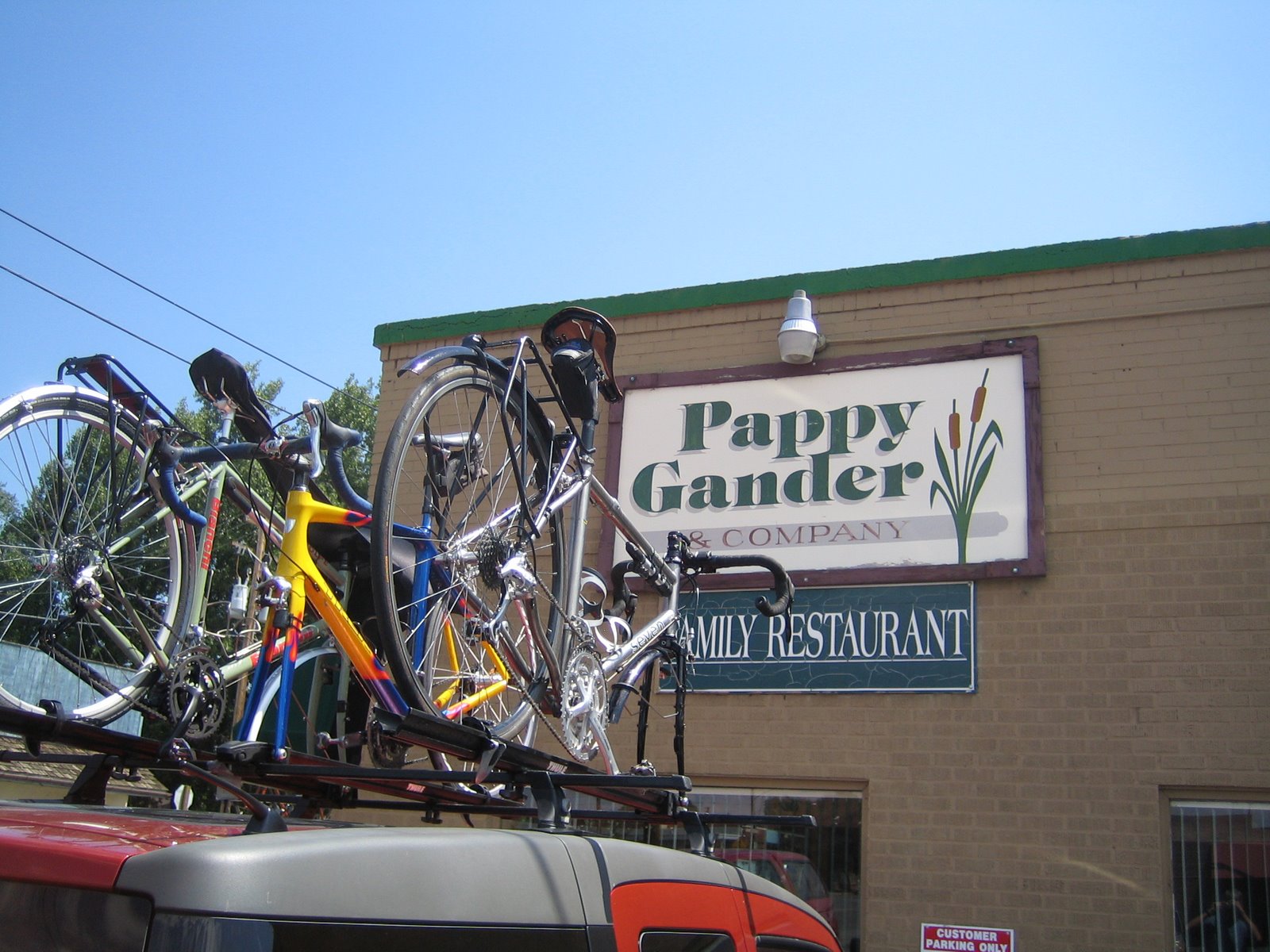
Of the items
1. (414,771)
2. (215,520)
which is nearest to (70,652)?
(215,520)

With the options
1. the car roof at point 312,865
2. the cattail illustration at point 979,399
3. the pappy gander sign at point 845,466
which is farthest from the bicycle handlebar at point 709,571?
the car roof at point 312,865

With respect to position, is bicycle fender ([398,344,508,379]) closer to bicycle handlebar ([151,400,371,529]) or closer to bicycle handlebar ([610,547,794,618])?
bicycle handlebar ([151,400,371,529])

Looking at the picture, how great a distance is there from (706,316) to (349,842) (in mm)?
8217

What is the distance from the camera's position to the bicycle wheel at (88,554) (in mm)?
3998

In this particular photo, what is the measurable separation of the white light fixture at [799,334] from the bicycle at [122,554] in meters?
5.34

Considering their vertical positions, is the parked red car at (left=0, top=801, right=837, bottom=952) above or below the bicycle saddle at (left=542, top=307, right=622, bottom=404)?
below

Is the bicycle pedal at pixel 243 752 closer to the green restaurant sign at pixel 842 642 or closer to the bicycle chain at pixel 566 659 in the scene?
the bicycle chain at pixel 566 659

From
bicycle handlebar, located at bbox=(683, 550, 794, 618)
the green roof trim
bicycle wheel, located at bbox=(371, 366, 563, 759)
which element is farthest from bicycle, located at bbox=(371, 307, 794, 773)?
the green roof trim

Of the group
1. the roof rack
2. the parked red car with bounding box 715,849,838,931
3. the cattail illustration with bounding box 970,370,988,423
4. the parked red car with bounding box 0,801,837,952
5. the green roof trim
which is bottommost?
the parked red car with bounding box 715,849,838,931

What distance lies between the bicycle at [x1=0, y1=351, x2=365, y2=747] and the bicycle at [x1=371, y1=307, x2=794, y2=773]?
48cm

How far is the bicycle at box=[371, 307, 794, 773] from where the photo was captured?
4059mm

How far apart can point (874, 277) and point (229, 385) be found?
19.9 ft

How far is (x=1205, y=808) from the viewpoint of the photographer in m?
7.61

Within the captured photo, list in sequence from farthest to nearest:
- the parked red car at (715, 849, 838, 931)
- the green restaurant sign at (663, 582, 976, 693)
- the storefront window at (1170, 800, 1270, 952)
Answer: the green restaurant sign at (663, 582, 976, 693) < the parked red car at (715, 849, 838, 931) < the storefront window at (1170, 800, 1270, 952)
